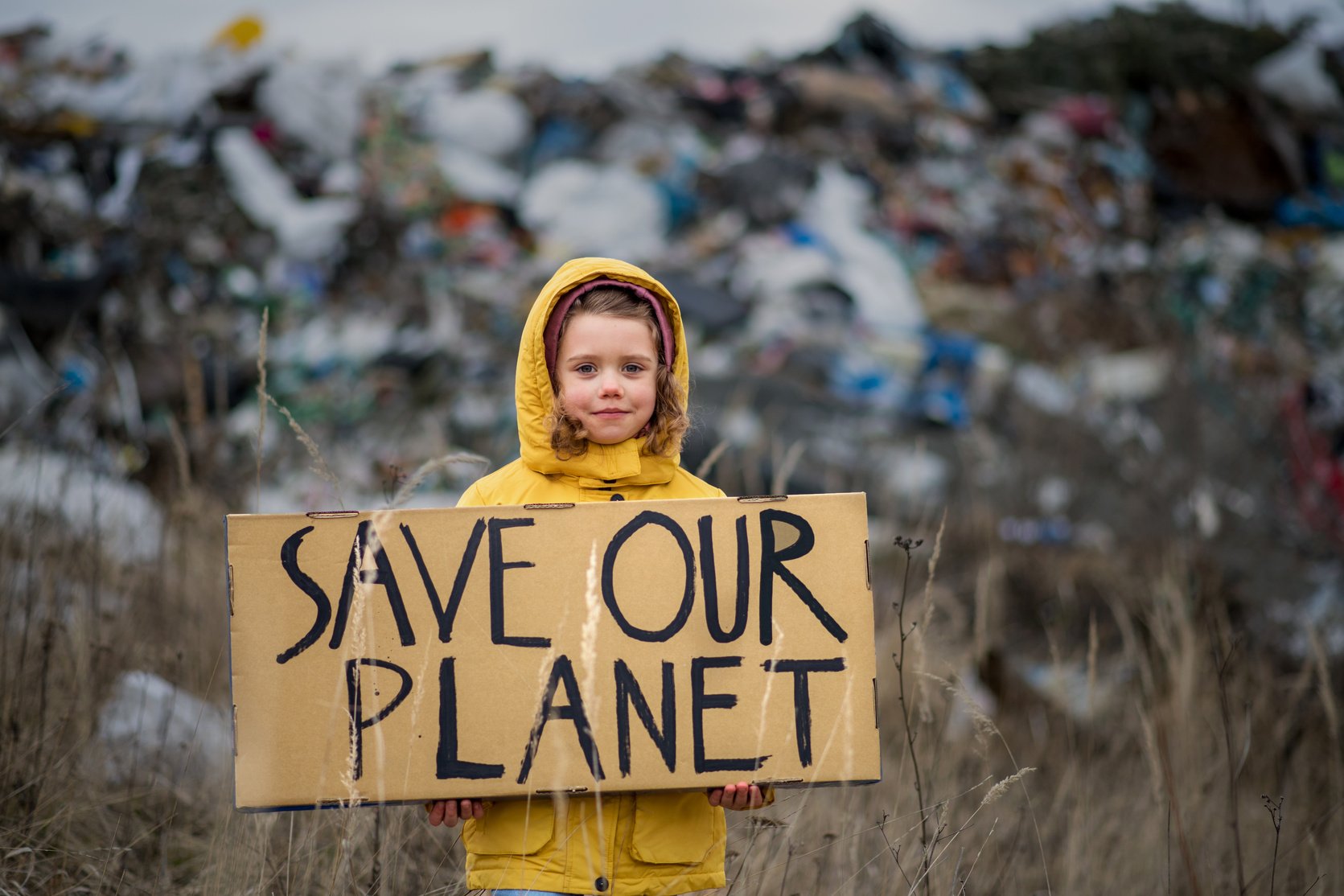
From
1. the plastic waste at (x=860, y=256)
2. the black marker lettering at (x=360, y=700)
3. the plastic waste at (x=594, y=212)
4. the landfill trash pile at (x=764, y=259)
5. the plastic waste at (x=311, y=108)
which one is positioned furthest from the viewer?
the plastic waste at (x=311, y=108)

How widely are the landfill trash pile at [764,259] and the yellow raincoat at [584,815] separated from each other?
178cm

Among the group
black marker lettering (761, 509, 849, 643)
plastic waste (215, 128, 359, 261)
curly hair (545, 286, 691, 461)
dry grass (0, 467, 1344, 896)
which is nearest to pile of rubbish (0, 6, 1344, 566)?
plastic waste (215, 128, 359, 261)

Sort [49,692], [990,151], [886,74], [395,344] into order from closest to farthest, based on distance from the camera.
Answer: [49,692]
[395,344]
[990,151]
[886,74]

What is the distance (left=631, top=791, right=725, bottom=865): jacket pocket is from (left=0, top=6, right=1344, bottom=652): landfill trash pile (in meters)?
1.89

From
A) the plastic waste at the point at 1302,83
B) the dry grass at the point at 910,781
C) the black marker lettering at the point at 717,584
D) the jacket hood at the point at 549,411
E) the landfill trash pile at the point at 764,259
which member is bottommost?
the dry grass at the point at 910,781

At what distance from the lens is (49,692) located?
1893mm

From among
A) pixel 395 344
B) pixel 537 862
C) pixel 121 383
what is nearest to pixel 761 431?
pixel 395 344

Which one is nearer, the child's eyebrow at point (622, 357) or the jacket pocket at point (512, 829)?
the jacket pocket at point (512, 829)

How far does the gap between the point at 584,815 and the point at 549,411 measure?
22.5 inches

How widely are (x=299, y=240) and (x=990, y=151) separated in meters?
4.84

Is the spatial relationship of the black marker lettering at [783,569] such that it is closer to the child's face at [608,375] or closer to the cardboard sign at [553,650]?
the cardboard sign at [553,650]

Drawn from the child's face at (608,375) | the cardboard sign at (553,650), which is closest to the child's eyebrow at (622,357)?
the child's face at (608,375)

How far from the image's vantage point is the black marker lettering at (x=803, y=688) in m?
1.35

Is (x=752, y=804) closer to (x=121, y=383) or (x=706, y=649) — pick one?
(x=706, y=649)
